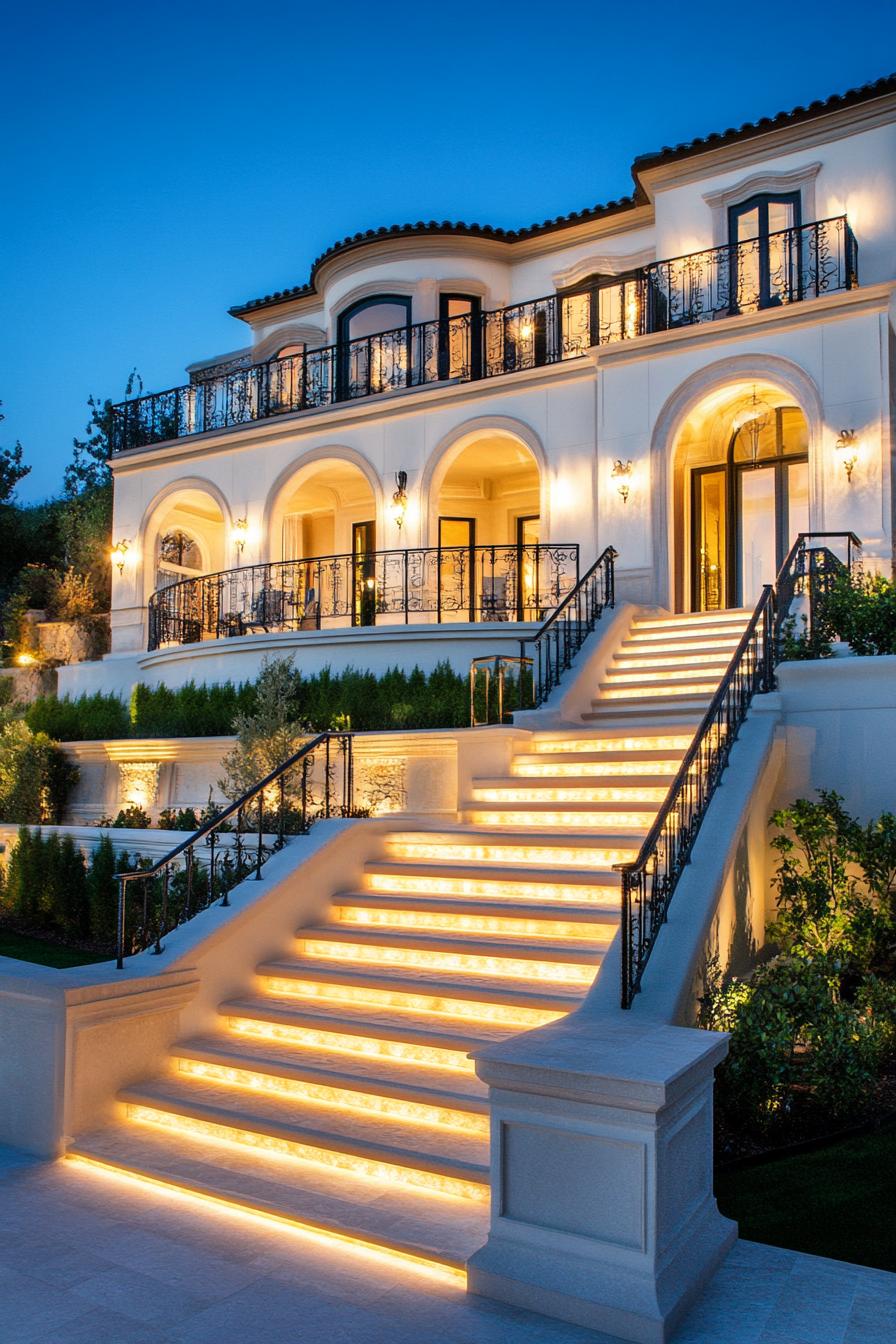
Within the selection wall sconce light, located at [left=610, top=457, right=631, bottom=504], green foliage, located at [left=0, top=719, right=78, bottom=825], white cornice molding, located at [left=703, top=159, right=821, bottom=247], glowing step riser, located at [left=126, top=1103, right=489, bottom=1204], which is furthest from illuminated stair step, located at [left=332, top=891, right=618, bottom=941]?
white cornice molding, located at [left=703, top=159, right=821, bottom=247]

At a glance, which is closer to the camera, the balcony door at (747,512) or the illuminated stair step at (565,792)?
the illuminated stair step at (565,792)

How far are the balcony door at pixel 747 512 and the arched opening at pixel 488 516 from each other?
2.90 m

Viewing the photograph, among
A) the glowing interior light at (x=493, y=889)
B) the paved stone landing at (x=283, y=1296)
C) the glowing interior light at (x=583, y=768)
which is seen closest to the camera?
the paved stone landing at (x=283, y=1296)

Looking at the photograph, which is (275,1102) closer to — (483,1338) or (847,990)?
(483,1338)

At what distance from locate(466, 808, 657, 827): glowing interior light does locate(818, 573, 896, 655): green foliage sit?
3.26 metres

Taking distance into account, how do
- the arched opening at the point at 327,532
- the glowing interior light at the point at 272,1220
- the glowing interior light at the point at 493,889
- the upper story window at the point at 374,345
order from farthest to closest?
the upper story window at the point at 374,345
the arched opening at the point at 327,532
the glowing interior light at the point at 493,889
the glowing interior light at the point at 272,1220

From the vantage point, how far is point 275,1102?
679 cm

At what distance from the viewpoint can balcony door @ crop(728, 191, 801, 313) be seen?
1711cm

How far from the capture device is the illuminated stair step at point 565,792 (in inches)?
381

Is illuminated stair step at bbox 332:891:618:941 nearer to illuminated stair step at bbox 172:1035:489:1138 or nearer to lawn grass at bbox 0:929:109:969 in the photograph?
illuminated stair step at bbox 172:1035:489:1138

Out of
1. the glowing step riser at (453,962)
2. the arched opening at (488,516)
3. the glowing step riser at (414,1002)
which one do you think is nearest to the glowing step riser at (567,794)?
the glowing step riser at (453,962)

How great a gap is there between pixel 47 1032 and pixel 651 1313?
4212 millimetres

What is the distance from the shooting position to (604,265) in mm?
20703

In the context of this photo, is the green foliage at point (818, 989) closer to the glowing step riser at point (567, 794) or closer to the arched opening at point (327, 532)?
the glowing step riser at point (567, 794)
